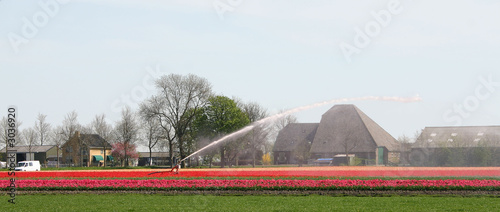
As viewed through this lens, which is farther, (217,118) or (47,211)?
(217,118)

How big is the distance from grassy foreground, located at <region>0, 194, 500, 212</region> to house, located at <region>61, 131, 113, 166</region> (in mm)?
79809

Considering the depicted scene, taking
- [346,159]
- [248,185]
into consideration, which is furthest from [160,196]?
[346,159]

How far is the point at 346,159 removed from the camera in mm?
98688

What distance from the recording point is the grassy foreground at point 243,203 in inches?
923

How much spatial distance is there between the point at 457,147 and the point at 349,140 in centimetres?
2876

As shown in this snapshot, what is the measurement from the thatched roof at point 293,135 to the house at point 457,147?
114ft

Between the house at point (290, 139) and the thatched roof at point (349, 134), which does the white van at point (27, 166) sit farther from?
the house at point (290, 139)

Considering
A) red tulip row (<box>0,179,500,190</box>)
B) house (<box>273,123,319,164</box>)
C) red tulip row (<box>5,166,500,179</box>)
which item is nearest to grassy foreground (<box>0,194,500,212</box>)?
red tulip row (<box>0,179,500,190</box>)

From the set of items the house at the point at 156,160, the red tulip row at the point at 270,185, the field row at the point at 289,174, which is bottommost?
the house at the point at 156,160

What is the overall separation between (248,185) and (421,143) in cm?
6042

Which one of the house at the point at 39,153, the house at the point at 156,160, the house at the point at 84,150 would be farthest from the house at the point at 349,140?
the house at the point at 39,153

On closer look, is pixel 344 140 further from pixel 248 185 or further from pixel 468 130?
pixel 248 185

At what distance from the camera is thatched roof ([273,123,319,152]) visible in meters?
122

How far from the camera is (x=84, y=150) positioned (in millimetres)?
125312
